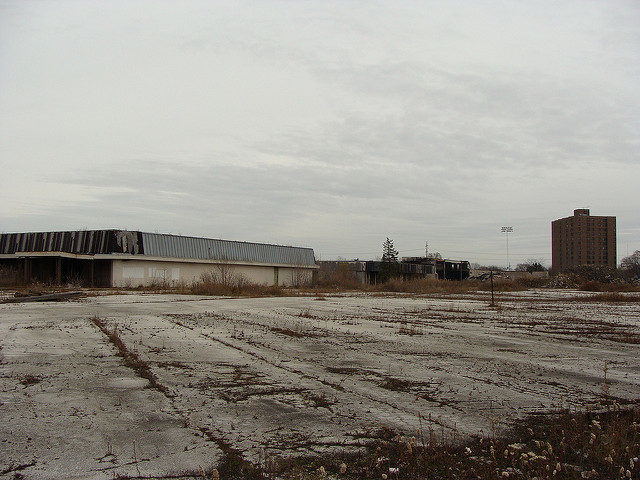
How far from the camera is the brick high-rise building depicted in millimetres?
163250

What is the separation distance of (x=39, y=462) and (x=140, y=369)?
4.32 meters

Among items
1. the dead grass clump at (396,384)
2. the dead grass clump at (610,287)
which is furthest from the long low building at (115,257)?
the dead grass clump at (610,287)

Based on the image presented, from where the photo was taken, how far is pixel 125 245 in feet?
168

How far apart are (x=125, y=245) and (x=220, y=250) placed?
39.8ft

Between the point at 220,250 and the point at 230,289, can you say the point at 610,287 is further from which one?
the point at 230,289

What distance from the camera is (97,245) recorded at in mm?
51438

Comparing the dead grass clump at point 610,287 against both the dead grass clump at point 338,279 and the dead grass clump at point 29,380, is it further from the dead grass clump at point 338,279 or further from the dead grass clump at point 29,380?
the dead grass clump at point 29,380

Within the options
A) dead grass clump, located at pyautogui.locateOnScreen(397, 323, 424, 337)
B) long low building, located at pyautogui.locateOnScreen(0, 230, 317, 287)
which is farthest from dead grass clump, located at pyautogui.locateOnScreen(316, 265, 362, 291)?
dead grass clump, located at pyautogui.locateOnScreen(397, 323, 424, 337)

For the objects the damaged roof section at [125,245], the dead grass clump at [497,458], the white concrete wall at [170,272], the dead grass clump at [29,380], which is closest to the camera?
the dead grass clump at [497,458]

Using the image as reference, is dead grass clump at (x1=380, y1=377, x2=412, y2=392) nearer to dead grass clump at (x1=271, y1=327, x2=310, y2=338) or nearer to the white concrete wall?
dead grass clump at (x1=271, y1=327, x2=310, y2=338)

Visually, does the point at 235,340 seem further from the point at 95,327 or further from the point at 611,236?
the point at 611,236

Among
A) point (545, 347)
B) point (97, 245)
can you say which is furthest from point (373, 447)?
point (97, 245)

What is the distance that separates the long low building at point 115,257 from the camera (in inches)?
2000

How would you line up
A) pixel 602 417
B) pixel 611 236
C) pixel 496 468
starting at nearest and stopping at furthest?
1. pixel 496 468
2. pixel 602 417
3. pixel 611 236
